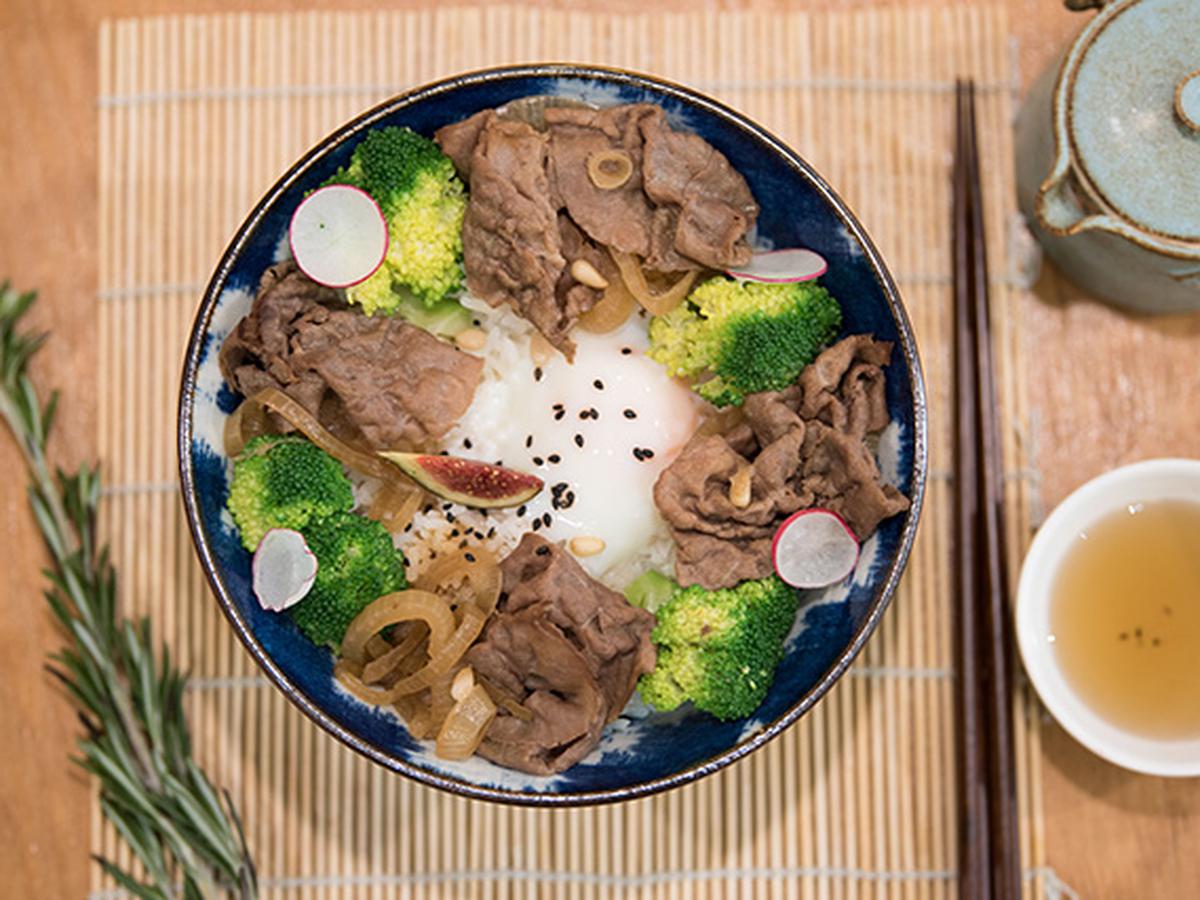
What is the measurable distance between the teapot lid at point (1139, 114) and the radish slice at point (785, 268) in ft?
2.62

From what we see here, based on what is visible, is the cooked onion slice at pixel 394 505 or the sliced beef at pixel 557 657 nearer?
the sliced beef at pixel 557 657

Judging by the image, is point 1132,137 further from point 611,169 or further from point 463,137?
point 463,137

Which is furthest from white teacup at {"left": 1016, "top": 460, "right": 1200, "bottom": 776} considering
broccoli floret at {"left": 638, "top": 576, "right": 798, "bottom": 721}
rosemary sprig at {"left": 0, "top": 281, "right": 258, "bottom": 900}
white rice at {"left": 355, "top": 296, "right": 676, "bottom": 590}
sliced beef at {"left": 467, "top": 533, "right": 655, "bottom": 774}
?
rosemary sprig at {"left": 0, "top": 281, "right": 258, "bottom": 900}

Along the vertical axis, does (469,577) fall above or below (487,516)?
below

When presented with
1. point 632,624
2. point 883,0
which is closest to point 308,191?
point 632,624

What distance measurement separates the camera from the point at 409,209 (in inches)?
126

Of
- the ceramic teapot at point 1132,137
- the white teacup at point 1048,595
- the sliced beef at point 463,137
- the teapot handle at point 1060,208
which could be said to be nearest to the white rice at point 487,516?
the sliced beef at point 463,137

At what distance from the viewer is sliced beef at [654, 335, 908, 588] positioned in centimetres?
310

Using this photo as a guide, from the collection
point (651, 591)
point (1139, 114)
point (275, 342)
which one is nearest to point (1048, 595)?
point (651, 591)

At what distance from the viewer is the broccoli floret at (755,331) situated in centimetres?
314

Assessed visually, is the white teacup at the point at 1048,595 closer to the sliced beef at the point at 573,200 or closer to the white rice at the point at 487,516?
the white rice at the point at 487,516

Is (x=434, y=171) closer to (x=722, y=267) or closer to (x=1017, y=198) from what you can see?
(x=722, y=267)

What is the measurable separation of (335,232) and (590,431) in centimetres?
84

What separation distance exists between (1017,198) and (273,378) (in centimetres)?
222
